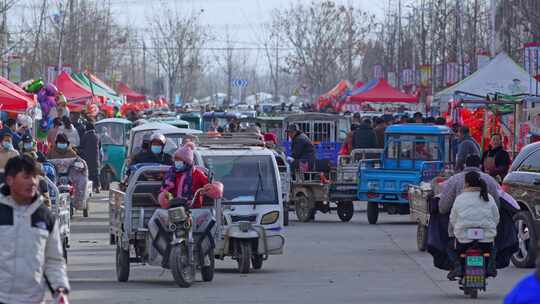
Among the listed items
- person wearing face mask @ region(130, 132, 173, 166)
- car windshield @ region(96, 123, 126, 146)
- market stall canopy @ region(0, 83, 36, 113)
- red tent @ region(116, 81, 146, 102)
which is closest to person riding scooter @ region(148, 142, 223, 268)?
person wearing face mask @ region(130, 132, 173, 166)

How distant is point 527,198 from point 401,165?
925 centimetres

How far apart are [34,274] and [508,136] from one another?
A: 76.4 ft

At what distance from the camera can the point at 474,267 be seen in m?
15.1

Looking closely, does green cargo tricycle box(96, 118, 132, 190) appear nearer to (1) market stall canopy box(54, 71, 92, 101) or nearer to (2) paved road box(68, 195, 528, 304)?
(1) market stall canopy box(54, 71, 92, 101)

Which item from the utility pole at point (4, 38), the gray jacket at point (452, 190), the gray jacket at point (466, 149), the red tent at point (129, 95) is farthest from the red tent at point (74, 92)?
the red tent at point (129, 95)

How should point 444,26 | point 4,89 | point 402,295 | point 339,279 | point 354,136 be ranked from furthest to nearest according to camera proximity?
point 444,26 → point 354,136 → point 4,89 → point 339,279 → point 402,295

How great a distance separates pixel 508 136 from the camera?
100ft

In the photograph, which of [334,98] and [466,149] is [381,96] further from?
[466,149]

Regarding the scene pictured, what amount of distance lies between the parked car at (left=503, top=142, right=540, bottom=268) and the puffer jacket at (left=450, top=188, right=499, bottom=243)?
3296 mm

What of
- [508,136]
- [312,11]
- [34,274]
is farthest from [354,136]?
[312,11]

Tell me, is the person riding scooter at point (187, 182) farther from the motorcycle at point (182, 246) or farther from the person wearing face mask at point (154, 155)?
the person wearing face mask at point (154, 155)

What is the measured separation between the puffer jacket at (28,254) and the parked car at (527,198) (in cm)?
1095

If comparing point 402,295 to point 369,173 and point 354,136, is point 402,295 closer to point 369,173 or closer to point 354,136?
point 369,173

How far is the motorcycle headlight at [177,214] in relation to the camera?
15.7m
